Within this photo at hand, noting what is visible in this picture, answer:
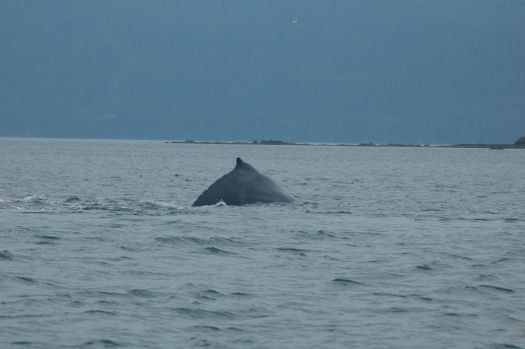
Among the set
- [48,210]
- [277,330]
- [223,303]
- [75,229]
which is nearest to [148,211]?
[48,210]

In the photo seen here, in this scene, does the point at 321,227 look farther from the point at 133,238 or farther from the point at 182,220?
the point at 133,238

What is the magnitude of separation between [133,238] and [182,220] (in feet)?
14.5

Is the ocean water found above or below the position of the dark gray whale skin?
below

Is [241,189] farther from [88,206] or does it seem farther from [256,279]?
[256,279]

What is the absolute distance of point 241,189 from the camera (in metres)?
29.3

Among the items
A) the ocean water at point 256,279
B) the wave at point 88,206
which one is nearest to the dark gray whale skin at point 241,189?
the ocean water at point 256,279

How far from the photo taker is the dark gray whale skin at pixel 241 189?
29234 millimetres

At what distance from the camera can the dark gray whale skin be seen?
29234mm

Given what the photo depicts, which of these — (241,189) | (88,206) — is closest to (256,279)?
(241,189)

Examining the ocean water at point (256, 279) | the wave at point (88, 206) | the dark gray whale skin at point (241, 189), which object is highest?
the dark gray whale skin at point (241, 189)

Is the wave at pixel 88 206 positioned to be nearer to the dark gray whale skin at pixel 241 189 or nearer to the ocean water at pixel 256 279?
the ocean water at pixel 256 279

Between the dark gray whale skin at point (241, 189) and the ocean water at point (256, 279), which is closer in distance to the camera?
the ocean water at point (256, 279)

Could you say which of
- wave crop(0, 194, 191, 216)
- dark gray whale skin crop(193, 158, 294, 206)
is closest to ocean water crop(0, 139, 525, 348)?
wave crop(0, 194, 191, 216)

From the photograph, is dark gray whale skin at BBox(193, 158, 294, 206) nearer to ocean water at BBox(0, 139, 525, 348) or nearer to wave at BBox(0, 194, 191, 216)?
ocean water at BBox(0, 139, 525, 348)
